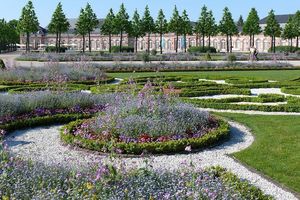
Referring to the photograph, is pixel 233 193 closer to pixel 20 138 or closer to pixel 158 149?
pixel 158 149

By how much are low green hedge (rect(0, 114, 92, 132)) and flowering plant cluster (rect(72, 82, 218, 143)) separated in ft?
3.87

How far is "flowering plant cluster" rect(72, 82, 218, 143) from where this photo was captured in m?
8.68

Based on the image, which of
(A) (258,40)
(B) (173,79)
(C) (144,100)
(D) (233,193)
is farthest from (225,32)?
(D) (233,193)

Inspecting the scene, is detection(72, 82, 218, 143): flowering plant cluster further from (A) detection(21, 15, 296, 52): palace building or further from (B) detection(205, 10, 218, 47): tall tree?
(A) detection(21, 15, 296, 52): palace building

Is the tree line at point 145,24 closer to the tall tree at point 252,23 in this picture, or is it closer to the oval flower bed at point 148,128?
the tall tree at point 252,23

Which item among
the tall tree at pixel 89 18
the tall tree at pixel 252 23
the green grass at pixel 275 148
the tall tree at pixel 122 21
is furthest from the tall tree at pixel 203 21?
the green grass at pixel 275 148

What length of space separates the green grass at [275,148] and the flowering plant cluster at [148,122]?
1.10 meters

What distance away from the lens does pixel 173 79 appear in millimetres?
20516

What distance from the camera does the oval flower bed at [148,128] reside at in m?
8.16

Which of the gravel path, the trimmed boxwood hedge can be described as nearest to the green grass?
the gravel path

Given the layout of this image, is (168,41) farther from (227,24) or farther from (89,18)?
(89,18)

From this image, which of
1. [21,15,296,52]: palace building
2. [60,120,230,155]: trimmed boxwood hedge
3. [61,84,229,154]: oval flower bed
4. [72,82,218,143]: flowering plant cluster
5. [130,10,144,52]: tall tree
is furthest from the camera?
[21,15,296,52]: palace building

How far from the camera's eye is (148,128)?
880cm

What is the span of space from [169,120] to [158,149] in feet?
4.00
